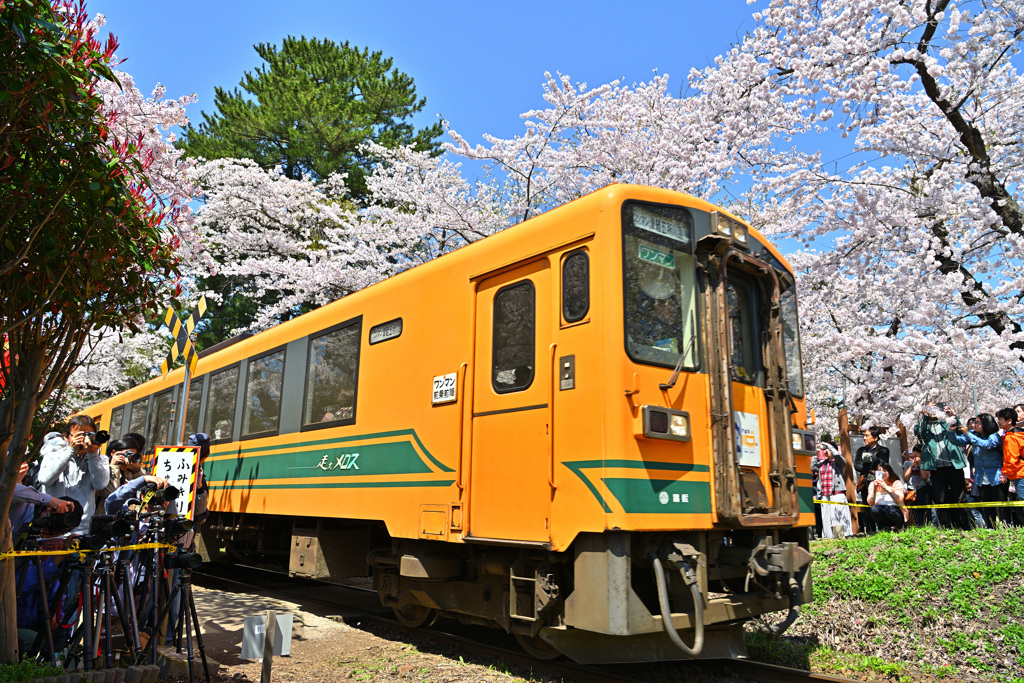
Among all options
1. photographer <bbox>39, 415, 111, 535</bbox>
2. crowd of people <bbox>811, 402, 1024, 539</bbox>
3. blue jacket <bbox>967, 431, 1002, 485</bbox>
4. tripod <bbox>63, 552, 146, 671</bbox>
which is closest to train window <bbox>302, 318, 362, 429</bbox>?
photographer <bbox>39, 415, 111, 535</bbox>

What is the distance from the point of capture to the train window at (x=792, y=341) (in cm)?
593

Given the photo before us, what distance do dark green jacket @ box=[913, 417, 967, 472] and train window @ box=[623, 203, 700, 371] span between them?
597 cm

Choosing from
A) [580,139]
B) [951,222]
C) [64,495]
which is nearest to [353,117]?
[580,139]

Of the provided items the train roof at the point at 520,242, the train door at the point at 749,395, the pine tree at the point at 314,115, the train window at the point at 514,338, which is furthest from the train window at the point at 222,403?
the pine tree at the point at 314,115

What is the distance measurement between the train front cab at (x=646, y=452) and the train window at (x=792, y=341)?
15.8 inches

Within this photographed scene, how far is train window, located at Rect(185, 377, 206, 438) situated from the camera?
410 inches

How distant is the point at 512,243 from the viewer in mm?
5461

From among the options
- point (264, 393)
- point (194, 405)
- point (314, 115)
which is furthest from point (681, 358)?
point (314, 115)

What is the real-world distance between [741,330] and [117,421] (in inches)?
523

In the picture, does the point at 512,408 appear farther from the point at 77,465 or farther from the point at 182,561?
the point at 77,465

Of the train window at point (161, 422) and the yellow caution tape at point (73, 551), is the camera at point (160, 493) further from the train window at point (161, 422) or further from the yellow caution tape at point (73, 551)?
the train window at point (161, 422)

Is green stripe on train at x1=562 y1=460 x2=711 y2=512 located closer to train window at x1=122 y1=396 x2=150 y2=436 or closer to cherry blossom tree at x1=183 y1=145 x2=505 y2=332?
train window at x1=122 y1=396 x2=150 y2=436

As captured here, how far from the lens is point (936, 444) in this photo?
918 centimetres

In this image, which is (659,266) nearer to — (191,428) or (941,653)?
(941,653)
